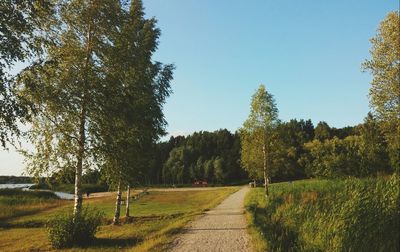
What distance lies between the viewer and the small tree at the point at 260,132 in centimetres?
Result: 4194

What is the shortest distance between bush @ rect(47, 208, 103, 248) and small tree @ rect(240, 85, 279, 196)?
88.5 feet

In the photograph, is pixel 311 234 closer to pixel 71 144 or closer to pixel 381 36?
pixel 71 144

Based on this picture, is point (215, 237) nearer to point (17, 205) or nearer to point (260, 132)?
point (260, 132)

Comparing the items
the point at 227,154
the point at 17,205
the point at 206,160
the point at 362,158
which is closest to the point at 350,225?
the point at 17,205

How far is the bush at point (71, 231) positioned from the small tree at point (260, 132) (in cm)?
2698

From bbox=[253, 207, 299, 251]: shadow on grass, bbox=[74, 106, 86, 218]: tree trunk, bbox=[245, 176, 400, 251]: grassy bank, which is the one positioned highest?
bbox=[74, 106, 86, 218]: tree trunk

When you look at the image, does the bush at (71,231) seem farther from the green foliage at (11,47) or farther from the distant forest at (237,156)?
the distant forest at (237,156)

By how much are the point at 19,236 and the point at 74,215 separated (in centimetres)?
877

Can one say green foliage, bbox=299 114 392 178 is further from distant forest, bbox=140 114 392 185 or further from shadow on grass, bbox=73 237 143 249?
shadow on grass, bbox=73 237 143 249

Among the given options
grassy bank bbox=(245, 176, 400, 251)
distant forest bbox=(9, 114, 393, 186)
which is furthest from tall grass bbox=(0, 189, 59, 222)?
grassy bank bbox=(245, 176, 400, 251)

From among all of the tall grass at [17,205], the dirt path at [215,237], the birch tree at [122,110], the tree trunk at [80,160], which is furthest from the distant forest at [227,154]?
the tree trunk at [80,160]

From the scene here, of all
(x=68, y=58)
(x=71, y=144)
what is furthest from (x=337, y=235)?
(x=68, y=58)

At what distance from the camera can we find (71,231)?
16.4 m

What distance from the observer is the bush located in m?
16.3
